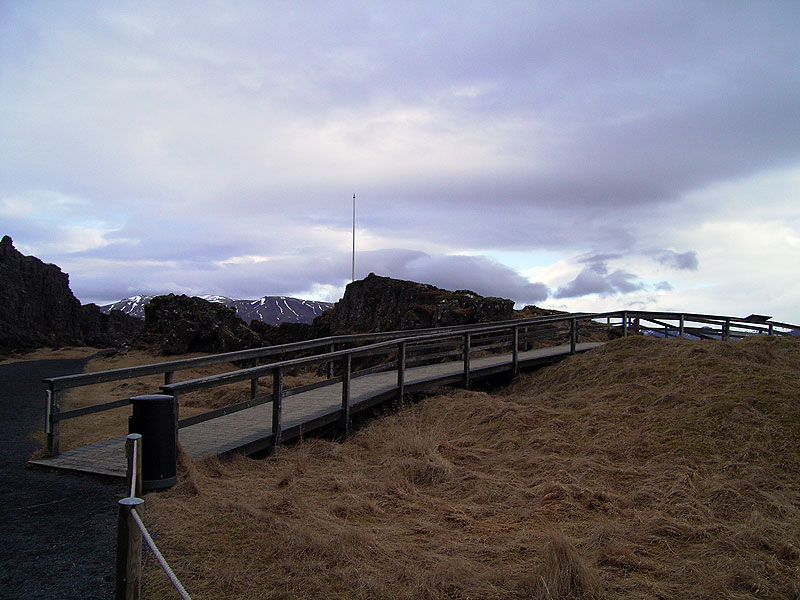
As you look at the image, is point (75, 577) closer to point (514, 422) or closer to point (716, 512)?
point (716, 512)

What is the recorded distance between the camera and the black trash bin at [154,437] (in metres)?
5.68

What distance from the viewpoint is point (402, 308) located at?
2961 cm

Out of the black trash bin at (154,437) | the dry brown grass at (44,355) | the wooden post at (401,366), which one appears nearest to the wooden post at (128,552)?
the black trash bin at (154,437)

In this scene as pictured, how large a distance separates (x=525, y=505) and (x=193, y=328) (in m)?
26.2

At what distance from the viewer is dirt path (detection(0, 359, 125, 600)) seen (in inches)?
151

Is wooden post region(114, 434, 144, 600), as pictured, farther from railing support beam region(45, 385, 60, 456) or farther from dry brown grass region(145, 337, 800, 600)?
railing support beam region(45, 385, 60, 456)

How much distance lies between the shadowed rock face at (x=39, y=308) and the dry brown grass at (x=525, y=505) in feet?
144

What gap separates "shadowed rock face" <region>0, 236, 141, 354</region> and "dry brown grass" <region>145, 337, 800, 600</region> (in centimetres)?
4392

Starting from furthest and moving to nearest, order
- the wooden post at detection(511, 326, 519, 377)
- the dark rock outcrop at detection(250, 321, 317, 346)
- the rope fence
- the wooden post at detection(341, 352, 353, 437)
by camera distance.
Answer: the dark rock outcrop at detection(250, 321, 317, 346)
the wooden post at detection(511, 326, 519, 377)
the wooden post at detection(341, 352, 353, 437)
the rope fence

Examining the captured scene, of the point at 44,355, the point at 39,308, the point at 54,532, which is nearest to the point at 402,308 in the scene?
the point at 54,532

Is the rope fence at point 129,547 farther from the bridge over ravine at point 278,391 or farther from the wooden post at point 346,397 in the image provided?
the wooden post at point 346,397

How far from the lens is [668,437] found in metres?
7.69

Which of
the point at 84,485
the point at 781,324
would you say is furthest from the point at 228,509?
the point at 781,324

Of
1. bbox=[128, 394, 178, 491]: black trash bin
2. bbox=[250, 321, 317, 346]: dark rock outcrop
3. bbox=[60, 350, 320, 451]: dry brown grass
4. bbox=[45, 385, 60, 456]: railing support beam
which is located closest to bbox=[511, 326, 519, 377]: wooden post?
bbox=[60, 350, 320, 451]: dry brown grass
